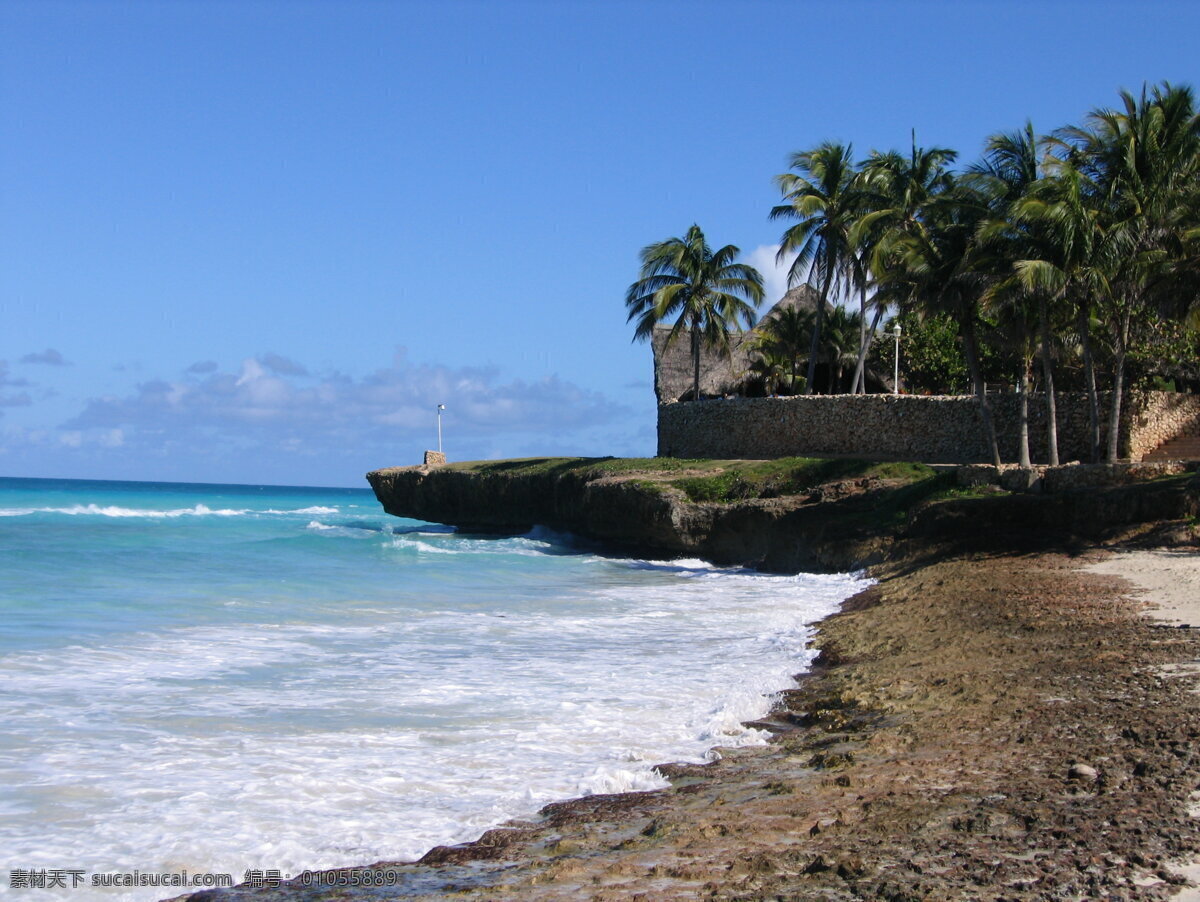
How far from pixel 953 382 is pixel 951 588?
26.8 meters

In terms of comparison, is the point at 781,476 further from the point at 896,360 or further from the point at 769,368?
the point at 769,368

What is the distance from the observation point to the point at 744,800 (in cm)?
599

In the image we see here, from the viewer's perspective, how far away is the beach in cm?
452

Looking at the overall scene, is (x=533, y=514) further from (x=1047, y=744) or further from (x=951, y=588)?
(x=1047, y=744)

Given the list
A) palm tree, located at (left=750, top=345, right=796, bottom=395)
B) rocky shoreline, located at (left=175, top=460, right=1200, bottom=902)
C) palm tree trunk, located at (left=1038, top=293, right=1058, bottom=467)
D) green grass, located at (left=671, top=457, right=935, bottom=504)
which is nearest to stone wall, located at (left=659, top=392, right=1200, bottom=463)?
palm tree trunk, located at (left=1038, top=293, right=1058, bottom=467)

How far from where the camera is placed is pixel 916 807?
17.9 feet

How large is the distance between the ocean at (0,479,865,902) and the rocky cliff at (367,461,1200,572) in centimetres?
223

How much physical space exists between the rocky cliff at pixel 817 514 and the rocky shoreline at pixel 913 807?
9.02m

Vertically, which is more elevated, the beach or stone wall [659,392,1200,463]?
stone wall [659,392,1200,463]

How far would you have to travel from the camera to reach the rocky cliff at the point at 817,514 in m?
18.6

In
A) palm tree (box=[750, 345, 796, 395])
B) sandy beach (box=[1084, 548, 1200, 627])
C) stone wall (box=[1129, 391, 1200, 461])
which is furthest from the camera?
→ palm tree (box=[750, 345, 796, 395])

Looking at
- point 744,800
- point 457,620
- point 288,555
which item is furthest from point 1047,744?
point 288,555

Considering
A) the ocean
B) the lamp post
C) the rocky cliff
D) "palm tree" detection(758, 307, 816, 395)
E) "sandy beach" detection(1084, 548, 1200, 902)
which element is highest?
"palm tree" detection(758, 307, 816, 395)

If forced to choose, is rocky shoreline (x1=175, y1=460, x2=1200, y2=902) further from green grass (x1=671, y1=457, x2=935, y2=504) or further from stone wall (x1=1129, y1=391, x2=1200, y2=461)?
stone wall (x1=1129, y1=391, x2=1200, y2=461)
